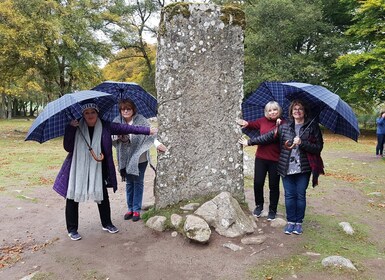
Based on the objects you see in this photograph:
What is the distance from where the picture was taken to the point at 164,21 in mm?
5355

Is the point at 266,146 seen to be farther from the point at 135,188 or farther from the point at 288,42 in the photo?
the point at 288,42

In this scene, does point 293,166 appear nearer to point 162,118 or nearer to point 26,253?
point 162,118

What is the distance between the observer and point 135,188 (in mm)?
5797

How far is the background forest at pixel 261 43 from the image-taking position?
18516 millimetres

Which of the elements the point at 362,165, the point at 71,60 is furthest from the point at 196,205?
the point at 71,60

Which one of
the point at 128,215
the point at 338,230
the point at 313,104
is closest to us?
the point at 313,104

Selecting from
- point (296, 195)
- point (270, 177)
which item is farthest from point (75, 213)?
point (296, 195)

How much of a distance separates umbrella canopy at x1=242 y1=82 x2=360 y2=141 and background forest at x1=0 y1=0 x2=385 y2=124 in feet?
50.3

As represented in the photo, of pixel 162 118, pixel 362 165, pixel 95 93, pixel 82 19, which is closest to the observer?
pixel 95 93

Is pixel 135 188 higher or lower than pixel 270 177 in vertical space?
lower

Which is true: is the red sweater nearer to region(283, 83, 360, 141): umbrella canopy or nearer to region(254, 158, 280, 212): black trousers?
region(254, 158, 280, 212): black trousers

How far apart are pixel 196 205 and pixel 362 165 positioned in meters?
8.81

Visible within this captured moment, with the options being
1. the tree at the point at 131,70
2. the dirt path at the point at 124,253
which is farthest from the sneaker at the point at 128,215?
the tree at the point at 131,70

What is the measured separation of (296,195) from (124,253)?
103 inches
